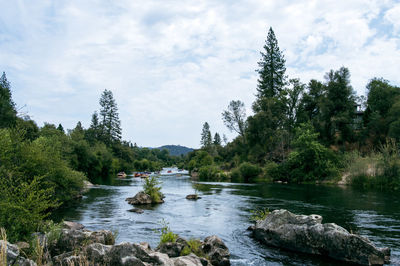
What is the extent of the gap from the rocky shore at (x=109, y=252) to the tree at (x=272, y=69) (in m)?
64.7

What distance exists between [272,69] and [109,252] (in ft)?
228

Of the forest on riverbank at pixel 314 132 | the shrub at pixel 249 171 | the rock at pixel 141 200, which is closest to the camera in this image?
the rock at pixel 141 200

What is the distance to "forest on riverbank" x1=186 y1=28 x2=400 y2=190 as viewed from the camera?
46.4 meters

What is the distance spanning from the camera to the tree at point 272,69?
73688 mm

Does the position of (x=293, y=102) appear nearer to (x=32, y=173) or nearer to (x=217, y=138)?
(x=32, y=173)

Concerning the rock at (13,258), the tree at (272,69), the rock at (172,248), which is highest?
the tree at (272,69)

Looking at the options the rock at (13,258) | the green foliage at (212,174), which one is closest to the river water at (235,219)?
the rock at (13,258)

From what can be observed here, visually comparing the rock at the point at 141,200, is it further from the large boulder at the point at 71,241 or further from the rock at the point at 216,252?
the rock at the point at 216,252

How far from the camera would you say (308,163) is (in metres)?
53.6

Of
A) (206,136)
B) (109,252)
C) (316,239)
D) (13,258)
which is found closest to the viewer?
(13,258)

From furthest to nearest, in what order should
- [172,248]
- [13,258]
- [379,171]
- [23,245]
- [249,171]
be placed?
[249,171] → [379,171] → [172,248] → [23,245] → [13,258]

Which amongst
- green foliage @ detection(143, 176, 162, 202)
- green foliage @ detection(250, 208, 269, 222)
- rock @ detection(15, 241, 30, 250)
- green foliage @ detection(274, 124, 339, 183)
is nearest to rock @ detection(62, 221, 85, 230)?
rock @ detection(15, 241, 30, 250)

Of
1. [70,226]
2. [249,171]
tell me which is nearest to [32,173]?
[70,226]

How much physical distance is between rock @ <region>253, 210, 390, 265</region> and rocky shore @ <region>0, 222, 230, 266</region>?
11.2 ft
